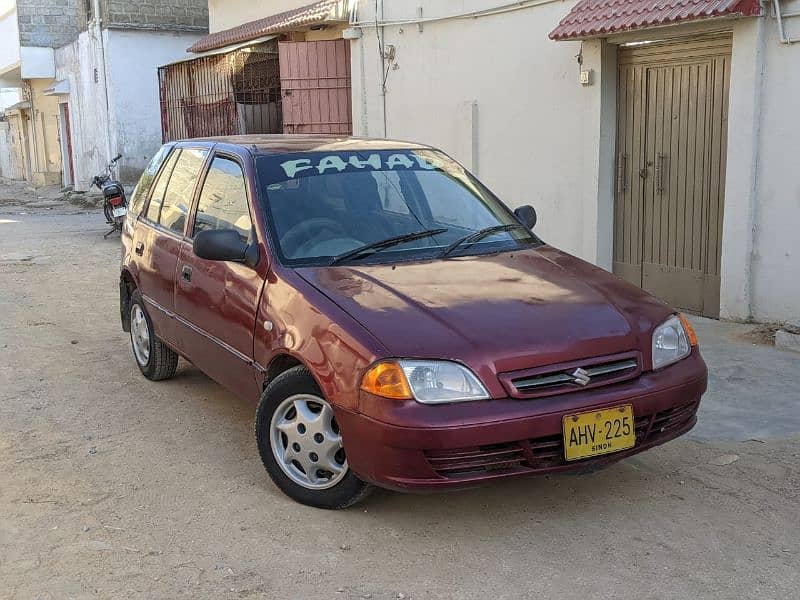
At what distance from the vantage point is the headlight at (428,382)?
350cm

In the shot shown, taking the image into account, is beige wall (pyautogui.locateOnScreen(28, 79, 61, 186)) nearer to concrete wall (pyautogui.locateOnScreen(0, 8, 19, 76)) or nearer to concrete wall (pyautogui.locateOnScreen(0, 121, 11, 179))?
concrete wall (pyautogui.locateOnScreen(0, 8, 19, 76))

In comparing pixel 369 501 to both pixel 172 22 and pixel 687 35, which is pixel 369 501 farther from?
pixel 172 22

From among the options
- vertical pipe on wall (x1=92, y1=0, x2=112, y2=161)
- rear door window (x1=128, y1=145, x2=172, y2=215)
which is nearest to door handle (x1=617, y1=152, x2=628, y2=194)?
rear door window (x1=128, y1=145, x2=172, y2=215)

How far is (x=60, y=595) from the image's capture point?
3.35 m

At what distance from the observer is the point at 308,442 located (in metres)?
3.98

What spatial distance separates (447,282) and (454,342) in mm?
589

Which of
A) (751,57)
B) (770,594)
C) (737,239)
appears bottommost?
(770,594)

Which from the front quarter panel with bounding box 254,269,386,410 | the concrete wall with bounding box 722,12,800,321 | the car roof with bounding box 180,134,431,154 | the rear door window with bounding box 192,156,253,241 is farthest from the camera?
the concrete wall with bounding box 722,12,800,321

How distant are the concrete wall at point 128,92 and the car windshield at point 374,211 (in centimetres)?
1746

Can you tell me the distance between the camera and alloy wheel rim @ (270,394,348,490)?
12.8 ft

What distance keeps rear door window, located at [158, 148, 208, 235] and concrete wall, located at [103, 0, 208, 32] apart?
16.8 m

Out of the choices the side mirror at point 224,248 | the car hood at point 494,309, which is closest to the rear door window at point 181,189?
the side mirror at point 224,248

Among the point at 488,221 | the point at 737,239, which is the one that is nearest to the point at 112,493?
the point at 488,221

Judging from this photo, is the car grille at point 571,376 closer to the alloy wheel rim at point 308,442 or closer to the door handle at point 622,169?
the alloy wheel rim at point 308,442
